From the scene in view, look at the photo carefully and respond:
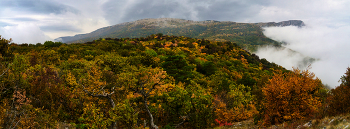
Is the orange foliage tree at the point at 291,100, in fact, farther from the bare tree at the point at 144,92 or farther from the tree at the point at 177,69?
the tree at the point at 177,69

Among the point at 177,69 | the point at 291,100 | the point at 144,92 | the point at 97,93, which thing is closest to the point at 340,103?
the point at 291,100

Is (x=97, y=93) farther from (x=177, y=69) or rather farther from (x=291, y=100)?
(x=291, y=100)

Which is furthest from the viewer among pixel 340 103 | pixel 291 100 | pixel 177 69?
pixel 177 69

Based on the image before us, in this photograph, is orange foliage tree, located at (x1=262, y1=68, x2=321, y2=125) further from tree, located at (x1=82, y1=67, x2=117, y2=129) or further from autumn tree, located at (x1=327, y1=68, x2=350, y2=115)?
tree, located at (x1=82, y1=67, x2=117, y2=129)

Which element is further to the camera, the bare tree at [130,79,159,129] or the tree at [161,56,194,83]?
the tree at [161,56,194,83]

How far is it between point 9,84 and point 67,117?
5601 millimetres

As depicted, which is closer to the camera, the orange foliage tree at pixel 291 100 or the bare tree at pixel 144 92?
the bare tree at pixel 144 92

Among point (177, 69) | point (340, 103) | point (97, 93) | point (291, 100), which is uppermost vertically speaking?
point (177, 69)

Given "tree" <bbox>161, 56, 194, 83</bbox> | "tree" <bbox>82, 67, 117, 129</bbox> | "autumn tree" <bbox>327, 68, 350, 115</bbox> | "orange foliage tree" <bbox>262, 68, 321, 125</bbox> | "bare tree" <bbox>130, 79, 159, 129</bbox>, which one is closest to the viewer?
"tree" <bbox>82, 67, 117, 129</bbox>

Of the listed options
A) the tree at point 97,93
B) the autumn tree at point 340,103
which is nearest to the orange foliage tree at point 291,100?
the autumn tree at point 340,103

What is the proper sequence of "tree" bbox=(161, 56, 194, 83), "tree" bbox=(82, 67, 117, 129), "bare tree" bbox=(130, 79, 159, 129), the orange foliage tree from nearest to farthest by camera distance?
"tree" bbox=(82, 67, 117, 129), "bare tree" bbox=(130, 79, 159, 129), the orange foliage tree, "tree" bbox=(161, 56, 194, 83)

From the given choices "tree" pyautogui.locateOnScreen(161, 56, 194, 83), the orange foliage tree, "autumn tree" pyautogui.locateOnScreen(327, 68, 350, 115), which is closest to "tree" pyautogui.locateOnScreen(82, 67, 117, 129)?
"tree" pyautogui.locateOnScreen(161, 56, 194, 83)

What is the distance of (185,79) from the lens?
26.5 m

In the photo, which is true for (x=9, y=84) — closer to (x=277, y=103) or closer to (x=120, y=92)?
(x=120, y=92)
